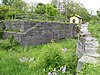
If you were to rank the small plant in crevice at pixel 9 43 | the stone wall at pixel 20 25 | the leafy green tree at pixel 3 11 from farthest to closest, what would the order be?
the leafy green tree at pixel 3 11
the stone wall at pixel 20 25
the small plant in crevice at pixel 9 43

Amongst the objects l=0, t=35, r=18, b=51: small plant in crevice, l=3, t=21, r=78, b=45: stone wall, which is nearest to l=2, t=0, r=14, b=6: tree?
l=3, t=21, r=78, b=45: stone wall

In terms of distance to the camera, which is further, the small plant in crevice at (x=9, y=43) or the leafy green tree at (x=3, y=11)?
the leafy green tree at (x=3, y=11)

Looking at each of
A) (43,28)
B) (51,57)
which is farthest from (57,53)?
(43,28)

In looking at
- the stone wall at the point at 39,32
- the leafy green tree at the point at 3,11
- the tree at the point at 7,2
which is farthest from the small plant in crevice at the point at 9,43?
the tree at the point at 7,2

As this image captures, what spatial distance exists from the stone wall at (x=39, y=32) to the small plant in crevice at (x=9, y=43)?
0.38 m

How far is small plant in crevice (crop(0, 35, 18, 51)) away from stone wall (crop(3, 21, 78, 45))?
38 centimetres

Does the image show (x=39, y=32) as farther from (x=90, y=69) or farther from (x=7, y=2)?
(x=7, y=2)

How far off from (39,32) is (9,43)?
250cm

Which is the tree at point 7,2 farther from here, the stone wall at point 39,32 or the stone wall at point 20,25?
the stone wall at point 20,25

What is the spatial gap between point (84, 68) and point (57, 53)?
1873 mm

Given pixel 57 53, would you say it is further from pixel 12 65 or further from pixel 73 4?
pixel 73 4

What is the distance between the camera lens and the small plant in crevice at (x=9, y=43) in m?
15.5

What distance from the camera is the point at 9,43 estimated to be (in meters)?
15.8

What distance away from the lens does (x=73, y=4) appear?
37219 millimetres
